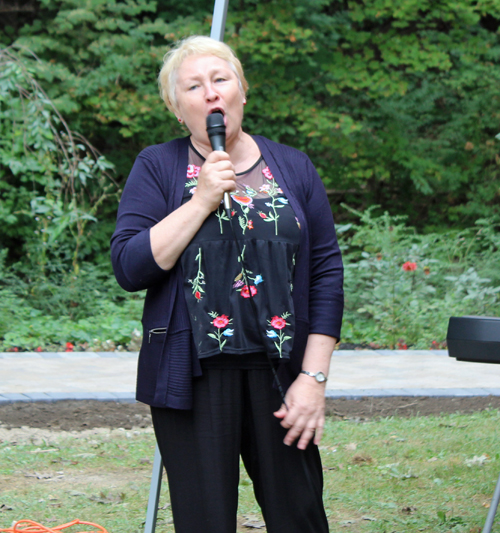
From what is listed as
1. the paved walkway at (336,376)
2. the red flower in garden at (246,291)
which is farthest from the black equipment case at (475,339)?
the paved walkway at (336,376)

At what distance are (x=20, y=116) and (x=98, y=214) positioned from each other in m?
3.84

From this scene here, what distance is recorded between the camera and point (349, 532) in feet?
11.1

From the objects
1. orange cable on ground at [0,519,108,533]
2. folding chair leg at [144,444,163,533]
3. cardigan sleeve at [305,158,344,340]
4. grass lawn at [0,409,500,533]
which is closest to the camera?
cardigan sleeve at [305,158,344,340]

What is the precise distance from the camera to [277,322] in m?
1.91

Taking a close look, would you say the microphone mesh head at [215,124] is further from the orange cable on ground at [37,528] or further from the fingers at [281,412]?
the orange cable on ground at [37,528]

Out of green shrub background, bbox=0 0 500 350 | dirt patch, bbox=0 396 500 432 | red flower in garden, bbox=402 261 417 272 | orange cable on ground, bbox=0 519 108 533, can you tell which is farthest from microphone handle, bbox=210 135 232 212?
red flower in garden, bbox=402 261 417 272

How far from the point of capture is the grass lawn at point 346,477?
3.51 m

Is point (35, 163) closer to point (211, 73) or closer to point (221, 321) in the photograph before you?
point (211, 73)

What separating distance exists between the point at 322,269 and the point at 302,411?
385mm

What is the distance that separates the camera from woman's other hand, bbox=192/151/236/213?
183cm

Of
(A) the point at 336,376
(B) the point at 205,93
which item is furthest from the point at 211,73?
(A) the point at 336,376

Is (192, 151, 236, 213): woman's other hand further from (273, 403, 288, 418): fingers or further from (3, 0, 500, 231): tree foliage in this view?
(3, 0, 500, 231): tree foliage

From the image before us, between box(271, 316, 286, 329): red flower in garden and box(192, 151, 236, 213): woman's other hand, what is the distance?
1.02 feet

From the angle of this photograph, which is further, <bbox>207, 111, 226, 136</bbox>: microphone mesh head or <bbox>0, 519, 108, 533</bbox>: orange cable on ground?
<bbox>0, 519, 108, 533</bbox>: orange cable on ground
